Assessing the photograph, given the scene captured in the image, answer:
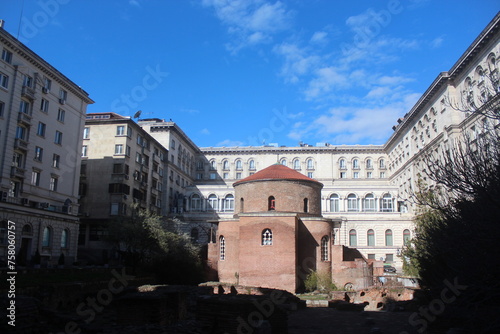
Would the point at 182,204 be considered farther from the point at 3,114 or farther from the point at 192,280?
the point at 3,114

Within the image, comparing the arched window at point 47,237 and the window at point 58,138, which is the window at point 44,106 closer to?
the window at point 58,138

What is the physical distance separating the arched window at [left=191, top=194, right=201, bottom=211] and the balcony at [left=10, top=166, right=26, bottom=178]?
1228 inches

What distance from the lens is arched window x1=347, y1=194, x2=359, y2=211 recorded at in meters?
57.3

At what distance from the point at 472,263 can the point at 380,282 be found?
23.0 m

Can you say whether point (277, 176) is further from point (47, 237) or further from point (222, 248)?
point (47, 237)

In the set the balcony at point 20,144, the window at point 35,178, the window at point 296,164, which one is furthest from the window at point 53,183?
the window at point 296,164

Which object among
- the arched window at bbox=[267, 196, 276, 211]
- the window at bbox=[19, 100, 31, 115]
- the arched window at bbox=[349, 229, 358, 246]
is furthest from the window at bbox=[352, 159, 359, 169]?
the window at bbox=[19, 100, 31, 115]

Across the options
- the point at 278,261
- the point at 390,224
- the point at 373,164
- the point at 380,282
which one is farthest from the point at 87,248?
the point at 373,164

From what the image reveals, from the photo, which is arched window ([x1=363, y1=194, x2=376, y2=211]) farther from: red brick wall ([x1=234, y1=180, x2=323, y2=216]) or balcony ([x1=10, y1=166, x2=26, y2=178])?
balcony ([x1=10, y1=166, x2=26, y2=178])

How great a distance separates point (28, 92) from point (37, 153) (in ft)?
15.6

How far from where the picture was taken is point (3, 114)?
29.5 metres

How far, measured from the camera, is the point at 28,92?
3152 cm

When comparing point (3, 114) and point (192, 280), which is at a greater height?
point (3, 114)

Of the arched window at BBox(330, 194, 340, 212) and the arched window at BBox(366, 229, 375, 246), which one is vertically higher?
the arched window at BBox(330, 194, 340, 212)
